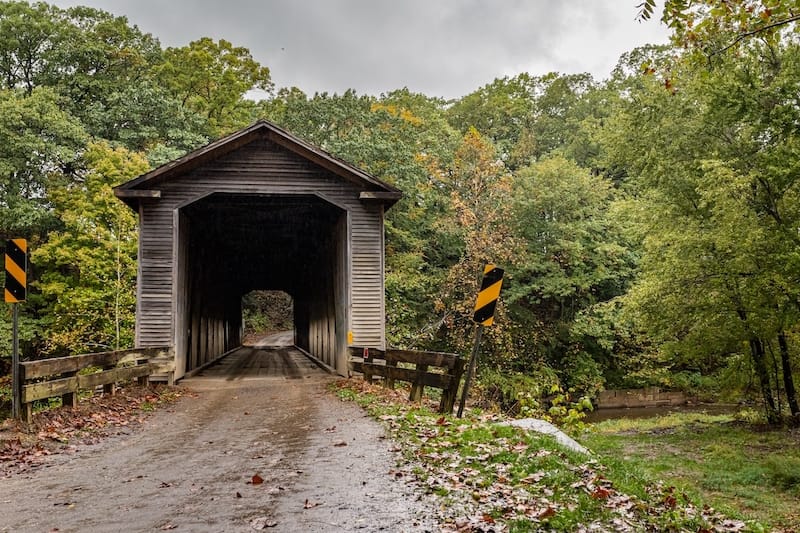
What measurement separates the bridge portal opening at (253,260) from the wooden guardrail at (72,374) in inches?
84.6

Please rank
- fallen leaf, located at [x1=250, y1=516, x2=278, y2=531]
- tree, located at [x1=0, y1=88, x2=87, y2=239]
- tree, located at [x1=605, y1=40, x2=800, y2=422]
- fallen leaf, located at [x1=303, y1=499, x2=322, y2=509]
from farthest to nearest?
tree, located at [x1=0, y1=88, x2=87, y2=239] → tree, located at [x1=605, y1=40, x2=800, y2=422] → fallen leaf, located at [x1=303, y1=499, x2=322, y2=509] → fallen leaf, located at [x1=250, y1=516, x2=278, y2=531]

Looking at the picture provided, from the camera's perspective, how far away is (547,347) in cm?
2995

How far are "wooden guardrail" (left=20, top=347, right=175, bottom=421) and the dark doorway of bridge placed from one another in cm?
4026

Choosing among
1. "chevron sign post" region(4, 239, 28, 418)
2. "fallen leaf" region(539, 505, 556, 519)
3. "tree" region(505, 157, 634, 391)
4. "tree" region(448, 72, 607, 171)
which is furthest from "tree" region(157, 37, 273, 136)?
"fallen leaf" region(539, 505, 556, 519)

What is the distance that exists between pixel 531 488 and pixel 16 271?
7023 mm

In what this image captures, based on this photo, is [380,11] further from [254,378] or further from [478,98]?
[478,98]

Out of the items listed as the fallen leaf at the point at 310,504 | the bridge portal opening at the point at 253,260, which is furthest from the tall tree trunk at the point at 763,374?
the fallen leaf at the point at 310,504

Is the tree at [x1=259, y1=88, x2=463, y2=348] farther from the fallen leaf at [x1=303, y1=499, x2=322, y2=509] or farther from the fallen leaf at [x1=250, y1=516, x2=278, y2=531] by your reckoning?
the fallen leaf at [x1=250, y1=516, x2=278, y2=531]

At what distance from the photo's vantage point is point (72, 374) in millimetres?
9828

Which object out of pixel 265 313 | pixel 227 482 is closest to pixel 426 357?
pixel 227 482

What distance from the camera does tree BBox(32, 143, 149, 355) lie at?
24.4 meters

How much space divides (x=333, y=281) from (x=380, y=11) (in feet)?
34.0

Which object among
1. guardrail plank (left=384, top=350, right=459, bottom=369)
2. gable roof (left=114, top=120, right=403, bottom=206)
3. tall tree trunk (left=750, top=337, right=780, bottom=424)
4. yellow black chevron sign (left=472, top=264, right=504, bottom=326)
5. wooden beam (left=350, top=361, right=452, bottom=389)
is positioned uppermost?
gable roof (left=114, top=120, right=403, bottom=206)

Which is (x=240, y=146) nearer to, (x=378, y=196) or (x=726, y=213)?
(x=378, y=196)
